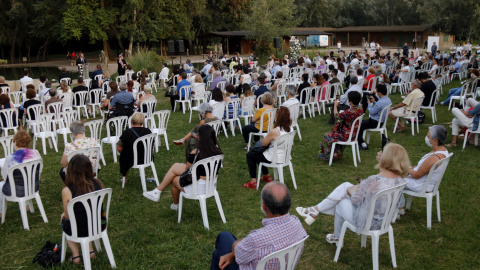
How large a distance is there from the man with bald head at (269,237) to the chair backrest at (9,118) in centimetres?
697

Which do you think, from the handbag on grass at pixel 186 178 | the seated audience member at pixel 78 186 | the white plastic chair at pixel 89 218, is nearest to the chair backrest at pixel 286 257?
the white plastic chair at pixel 89 218

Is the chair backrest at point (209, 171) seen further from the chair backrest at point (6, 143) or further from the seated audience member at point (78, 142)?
the chair backrest at point (6, 143)

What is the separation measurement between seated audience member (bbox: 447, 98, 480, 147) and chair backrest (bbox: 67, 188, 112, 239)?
5803 millimetres

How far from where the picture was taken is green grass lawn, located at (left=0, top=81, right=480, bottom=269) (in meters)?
3.63

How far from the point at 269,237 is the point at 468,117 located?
18.5ft

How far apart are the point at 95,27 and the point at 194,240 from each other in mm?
28903

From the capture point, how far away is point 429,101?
850cm

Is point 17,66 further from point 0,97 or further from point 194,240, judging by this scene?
point 194,240

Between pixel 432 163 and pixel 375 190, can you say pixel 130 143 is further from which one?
pixel 432 163

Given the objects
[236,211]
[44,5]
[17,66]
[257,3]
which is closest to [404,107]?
[236,211]

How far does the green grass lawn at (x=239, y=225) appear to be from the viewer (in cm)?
363

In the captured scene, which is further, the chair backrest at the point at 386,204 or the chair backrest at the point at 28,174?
the chair backrest at the point at 28,174

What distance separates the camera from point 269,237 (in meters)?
2.48

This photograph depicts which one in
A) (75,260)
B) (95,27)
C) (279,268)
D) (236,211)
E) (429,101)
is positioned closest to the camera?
(279,268)
